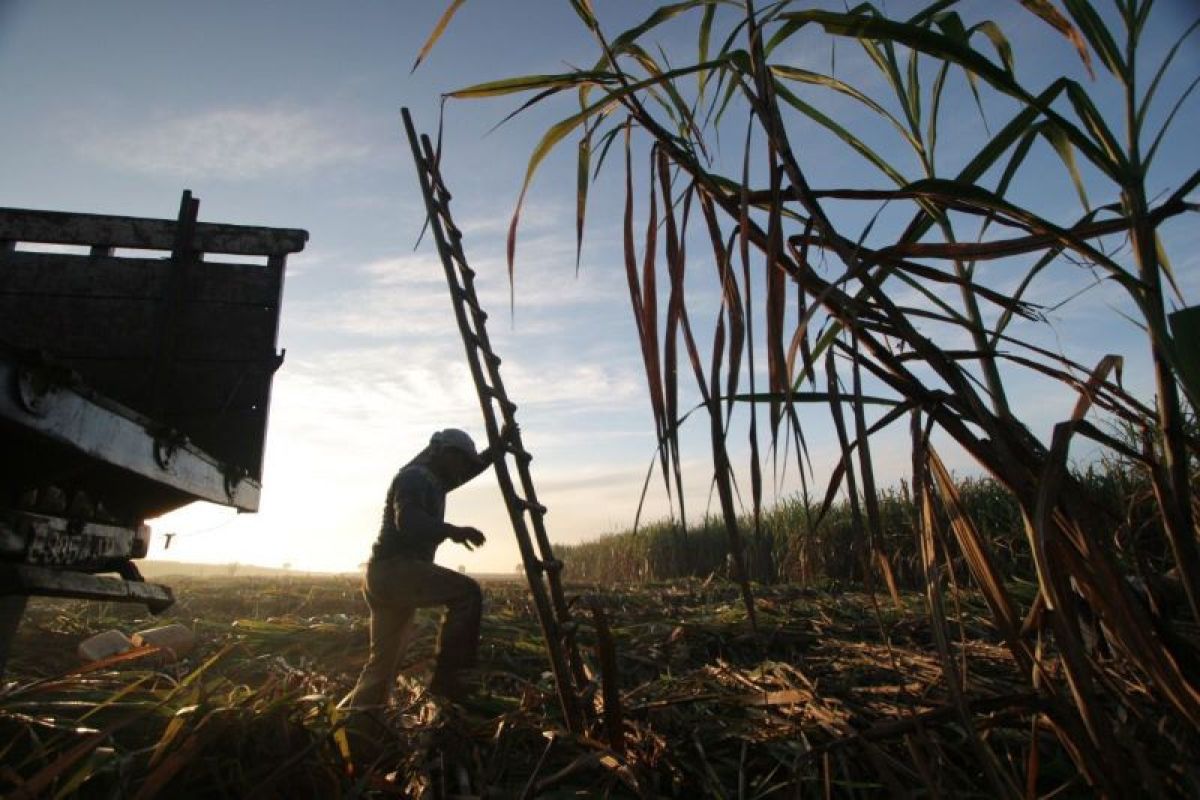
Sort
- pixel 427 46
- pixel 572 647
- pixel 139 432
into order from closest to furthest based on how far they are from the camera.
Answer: pixel 427 46, pixel 572 647, pixel 139 432

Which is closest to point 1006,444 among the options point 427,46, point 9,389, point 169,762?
point 427,46

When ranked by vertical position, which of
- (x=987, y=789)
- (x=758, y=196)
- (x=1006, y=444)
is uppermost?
A: (x=758, y=196)

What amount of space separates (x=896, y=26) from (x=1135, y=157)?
46 centimetres

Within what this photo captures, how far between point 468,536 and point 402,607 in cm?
59

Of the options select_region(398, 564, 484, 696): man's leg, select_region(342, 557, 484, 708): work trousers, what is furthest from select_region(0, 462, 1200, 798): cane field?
select_region(342, 557, 484, 708): work trousers

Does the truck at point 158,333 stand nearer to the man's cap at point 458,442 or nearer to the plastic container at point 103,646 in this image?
the man's cap at point 458,442

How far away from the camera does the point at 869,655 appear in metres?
3.36

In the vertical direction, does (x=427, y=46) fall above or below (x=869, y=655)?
above

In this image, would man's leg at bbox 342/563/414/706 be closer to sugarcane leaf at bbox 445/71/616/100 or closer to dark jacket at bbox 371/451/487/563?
dark jacket at bbox 371/451/487/563

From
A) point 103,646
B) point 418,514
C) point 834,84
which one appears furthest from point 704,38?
point 103,646

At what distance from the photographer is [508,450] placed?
1.96 m

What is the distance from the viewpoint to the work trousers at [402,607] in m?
3.89

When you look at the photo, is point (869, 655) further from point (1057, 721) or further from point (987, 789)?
point (1057, 721)

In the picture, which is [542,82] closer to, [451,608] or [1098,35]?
[1098,35]
